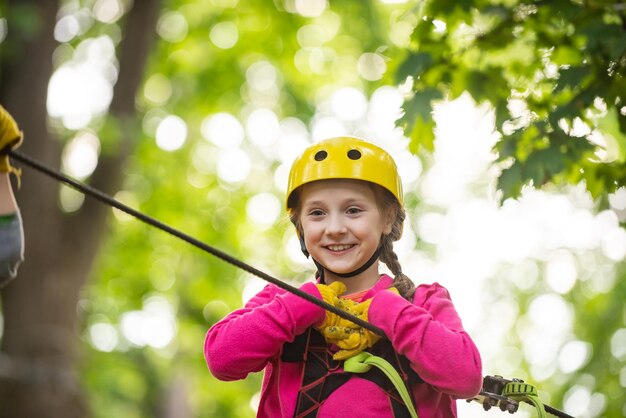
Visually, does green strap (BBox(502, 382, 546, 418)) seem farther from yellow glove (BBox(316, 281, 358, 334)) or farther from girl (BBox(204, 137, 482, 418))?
yellow glove (BBox(316, 281, 358, 334))

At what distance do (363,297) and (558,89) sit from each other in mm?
1319

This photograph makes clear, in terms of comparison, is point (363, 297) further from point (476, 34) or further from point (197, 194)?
point (197, 194)

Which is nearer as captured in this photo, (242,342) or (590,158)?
(242,342)

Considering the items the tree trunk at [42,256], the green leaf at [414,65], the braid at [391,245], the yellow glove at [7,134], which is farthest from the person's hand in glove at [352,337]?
the tree trunk at [42,256]

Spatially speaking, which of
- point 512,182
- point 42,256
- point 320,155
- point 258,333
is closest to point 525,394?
point 258,333

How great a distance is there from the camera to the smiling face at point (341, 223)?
282 cm

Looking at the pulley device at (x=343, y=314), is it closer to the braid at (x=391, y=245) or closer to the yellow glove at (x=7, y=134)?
the yellow glove at (x=7, y=134)

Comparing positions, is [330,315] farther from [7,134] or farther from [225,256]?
[7,134]

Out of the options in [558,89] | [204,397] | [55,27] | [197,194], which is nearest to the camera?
[558,89]

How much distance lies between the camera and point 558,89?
139 inches

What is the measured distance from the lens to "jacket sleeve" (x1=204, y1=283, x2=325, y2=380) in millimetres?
2562

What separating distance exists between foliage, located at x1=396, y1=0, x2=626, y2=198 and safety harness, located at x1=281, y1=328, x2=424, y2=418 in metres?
1.32

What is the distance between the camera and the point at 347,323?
106 inches

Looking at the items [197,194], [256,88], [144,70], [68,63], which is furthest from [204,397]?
[144,70]
